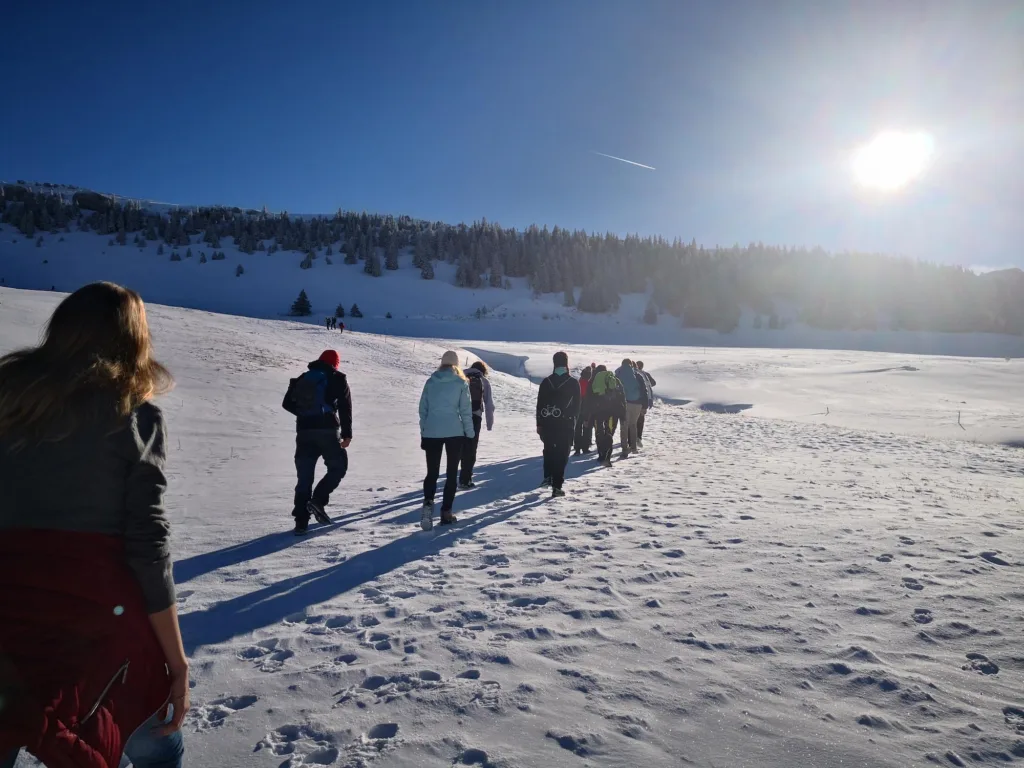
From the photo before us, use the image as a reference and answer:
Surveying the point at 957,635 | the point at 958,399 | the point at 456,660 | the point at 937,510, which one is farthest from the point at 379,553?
the point at 958,399

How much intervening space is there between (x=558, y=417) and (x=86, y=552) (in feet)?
21.4

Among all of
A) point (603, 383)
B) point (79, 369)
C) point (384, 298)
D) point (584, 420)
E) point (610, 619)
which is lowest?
point (610, 619)

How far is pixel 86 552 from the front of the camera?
4.76 feet

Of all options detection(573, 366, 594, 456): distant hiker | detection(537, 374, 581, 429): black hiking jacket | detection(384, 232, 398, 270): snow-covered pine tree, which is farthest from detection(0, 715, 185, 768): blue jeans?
detection(384, 232, 398, 270): snow-covered pine tree

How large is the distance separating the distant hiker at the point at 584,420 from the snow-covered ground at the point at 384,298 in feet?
148

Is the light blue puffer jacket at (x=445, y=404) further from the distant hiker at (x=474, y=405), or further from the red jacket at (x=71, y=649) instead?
the red jacket at (x=71, y=649)

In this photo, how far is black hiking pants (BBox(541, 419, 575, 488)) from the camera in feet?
24.9

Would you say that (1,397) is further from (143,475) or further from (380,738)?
(380,738)

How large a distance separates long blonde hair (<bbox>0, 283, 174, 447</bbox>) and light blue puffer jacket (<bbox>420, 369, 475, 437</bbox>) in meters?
4.09

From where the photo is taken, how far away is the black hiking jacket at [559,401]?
303 inches

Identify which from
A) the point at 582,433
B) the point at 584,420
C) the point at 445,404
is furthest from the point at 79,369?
the point at 582,433

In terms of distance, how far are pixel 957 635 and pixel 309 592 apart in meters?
4.75

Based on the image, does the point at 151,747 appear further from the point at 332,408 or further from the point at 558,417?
the point at 558,417

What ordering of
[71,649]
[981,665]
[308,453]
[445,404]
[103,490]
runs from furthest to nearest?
[445,404]
[308,453]
[981,665]
[103,490]
[71,649]
